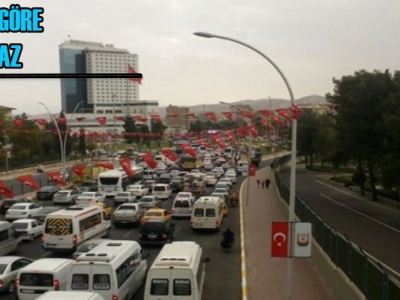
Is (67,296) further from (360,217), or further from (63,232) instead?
(360,217)

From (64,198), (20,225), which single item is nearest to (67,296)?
(20,225)

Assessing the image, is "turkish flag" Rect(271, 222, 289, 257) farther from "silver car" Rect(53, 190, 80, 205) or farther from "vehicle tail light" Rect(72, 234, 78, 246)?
"silver car" Rect(53, 190, 80, 205)

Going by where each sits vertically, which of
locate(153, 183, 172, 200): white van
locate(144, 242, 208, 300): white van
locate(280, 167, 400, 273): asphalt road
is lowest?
locate(280, 167, 400, 273): asphalt road

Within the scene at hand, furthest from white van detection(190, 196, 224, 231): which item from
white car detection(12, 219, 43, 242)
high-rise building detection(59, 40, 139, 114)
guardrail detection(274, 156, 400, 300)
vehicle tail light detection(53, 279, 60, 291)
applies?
vehicle tail light detection(53, 279, 60, 291)

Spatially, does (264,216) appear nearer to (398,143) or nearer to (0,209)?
(398,143)

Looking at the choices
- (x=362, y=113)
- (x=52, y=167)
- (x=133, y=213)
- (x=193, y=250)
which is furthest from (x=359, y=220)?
(x=52, y=167)

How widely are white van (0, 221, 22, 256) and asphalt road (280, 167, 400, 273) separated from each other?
16005mm

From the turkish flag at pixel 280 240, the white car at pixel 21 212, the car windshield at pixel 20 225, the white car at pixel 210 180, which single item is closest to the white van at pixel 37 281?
the turkish flag at pixel 280 240

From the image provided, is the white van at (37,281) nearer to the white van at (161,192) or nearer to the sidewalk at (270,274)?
the sidewalk at (270,274)

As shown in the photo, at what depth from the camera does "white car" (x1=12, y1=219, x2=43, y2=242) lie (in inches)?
1081

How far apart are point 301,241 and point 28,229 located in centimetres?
1717

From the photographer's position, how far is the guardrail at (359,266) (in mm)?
12062

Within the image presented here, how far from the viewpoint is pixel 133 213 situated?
31.9 meters

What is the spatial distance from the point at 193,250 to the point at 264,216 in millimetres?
20567
